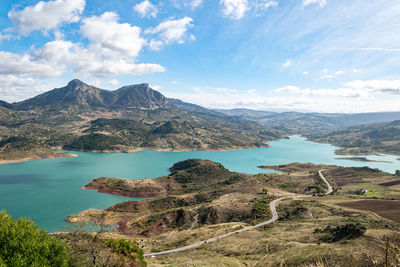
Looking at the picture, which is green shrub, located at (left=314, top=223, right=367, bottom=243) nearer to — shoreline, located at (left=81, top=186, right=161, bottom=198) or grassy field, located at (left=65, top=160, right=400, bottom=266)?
grassy field, located at (left=65, top=160, right=400, bottom=266)

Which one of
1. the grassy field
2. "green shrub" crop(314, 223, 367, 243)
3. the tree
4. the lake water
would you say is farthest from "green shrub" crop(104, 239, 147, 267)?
the lake water

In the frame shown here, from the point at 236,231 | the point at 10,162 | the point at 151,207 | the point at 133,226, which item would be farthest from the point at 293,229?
the point at 10,162

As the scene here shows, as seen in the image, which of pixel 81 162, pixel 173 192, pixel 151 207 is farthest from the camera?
pixel 81 162

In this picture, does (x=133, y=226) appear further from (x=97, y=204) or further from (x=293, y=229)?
(x=293, y=229)

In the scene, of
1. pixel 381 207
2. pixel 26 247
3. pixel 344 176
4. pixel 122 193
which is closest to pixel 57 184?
pixel 122 193

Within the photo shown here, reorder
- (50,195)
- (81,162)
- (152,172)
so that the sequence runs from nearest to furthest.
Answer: (50,195), (152,172), (81,162)

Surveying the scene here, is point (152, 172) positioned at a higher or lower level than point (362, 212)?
lower
